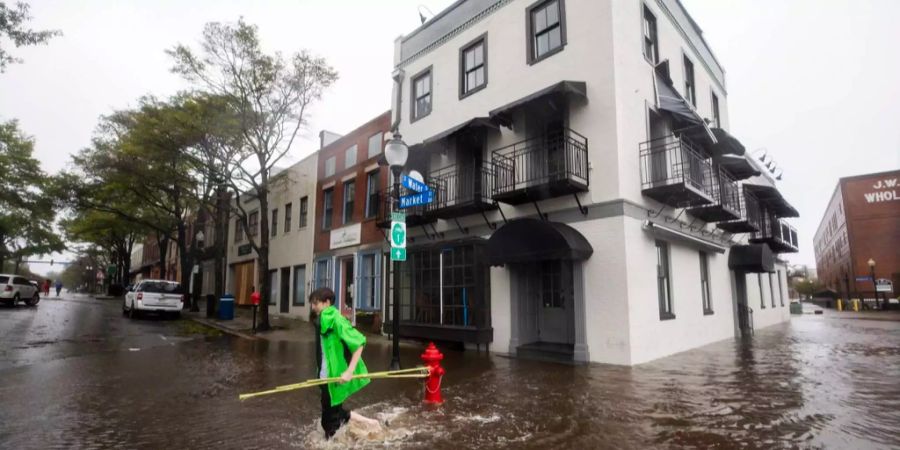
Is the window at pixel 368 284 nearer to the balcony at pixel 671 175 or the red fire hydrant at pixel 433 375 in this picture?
the balcony at pixel 671 175

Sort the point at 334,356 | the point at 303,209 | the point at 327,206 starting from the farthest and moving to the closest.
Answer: the point at 303,209, the point at 327,206, the point at 334,356

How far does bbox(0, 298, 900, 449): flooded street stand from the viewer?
495 centimetres

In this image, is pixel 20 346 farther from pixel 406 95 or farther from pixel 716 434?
pixel 716 434

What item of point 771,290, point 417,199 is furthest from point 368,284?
point 771,290

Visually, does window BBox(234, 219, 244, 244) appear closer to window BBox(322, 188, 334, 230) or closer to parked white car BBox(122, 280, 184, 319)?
parked white car BBox(122, 280, 184, 319)

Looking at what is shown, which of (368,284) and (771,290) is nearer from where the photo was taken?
(368,284)

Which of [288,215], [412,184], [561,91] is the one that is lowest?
[412,184]

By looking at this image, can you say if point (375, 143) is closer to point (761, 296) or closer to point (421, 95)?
point (421, 95)

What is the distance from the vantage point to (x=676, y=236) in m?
11.3

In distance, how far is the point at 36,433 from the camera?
520 cm

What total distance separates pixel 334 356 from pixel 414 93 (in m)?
12.4

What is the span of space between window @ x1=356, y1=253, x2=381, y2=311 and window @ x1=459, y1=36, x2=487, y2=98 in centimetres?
656

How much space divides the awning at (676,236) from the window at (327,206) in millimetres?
13211

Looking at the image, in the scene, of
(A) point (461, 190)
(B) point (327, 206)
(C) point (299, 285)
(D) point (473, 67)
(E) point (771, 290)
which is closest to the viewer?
(A) point (461, 190)
